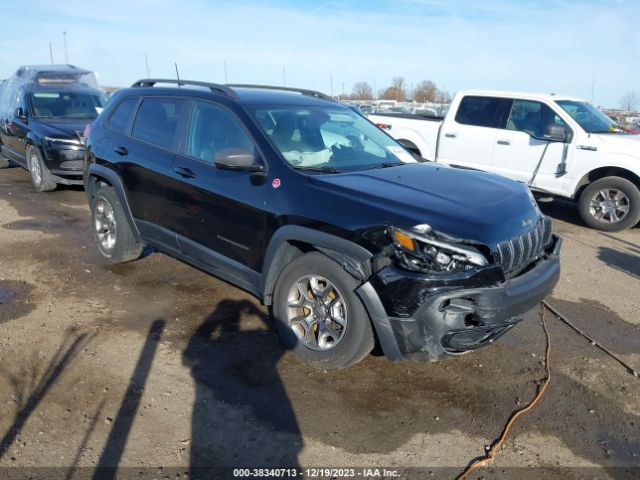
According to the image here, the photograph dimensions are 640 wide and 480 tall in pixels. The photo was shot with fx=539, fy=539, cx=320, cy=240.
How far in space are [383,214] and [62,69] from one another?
10865 mm

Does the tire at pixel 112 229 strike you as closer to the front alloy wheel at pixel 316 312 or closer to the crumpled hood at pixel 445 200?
the front alloy wheel at pixel 316 312

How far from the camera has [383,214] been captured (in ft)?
10.7

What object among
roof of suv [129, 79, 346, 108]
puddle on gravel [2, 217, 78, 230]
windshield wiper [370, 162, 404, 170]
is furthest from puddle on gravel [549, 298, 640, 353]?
puddle on gravel [2, 217, 78, 230]

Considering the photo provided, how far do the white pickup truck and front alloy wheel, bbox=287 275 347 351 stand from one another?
4532 mm

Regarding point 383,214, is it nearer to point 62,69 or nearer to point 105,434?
point 105,434

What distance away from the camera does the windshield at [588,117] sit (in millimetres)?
8102

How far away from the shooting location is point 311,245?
3.58 meters

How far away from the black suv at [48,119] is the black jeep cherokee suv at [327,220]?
400cm

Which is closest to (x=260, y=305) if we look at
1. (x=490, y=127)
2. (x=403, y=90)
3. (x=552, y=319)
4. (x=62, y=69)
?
(x=552, y=319)

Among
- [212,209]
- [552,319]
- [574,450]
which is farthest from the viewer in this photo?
[552,319]

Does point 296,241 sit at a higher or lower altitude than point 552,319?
higher

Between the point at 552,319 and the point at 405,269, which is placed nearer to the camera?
the point at 405,269

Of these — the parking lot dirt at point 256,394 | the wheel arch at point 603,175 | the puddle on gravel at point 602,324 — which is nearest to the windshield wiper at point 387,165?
the parking lot dirt at point 256,394

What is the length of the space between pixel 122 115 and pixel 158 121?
0.72m
